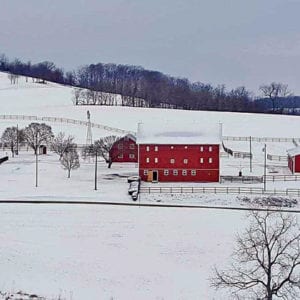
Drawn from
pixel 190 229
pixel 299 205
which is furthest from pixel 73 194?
pixel 299 205

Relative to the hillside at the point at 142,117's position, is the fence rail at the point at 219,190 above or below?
below

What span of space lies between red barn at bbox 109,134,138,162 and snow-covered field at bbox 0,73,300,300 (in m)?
4.99

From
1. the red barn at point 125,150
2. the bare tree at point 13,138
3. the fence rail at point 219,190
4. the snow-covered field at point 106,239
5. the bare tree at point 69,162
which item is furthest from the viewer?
the bare tree at point 13,138

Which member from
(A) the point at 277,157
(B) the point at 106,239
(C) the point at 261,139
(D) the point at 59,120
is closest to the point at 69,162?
(B) the point at 106,239

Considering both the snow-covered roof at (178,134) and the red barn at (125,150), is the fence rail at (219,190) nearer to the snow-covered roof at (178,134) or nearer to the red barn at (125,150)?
the snow-covered roof at (178,134)

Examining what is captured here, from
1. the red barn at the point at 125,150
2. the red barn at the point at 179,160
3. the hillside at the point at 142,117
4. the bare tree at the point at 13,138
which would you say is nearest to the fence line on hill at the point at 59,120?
the hillside at the point at 142,117

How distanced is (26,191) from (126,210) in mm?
9932

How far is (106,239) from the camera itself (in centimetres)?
3231

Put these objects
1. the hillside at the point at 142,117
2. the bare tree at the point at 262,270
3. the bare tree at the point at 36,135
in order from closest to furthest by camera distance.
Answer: the bare tree at the point at 262,270 → the bare tree at the point at 36,135 → the hillside at the point at 142,117

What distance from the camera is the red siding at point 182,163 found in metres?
53.0

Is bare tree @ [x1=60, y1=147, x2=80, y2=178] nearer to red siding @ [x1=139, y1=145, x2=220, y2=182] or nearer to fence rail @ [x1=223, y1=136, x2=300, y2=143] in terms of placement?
red siding @ [x1=139, y1=145, x2=220, y2=182]

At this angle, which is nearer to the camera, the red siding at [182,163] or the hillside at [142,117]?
the red siding at [182,163]

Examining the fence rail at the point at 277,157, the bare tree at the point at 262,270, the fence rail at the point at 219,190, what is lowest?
the bare tree at the point at 262,270

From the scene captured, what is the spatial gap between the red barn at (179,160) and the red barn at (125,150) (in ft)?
34.5
